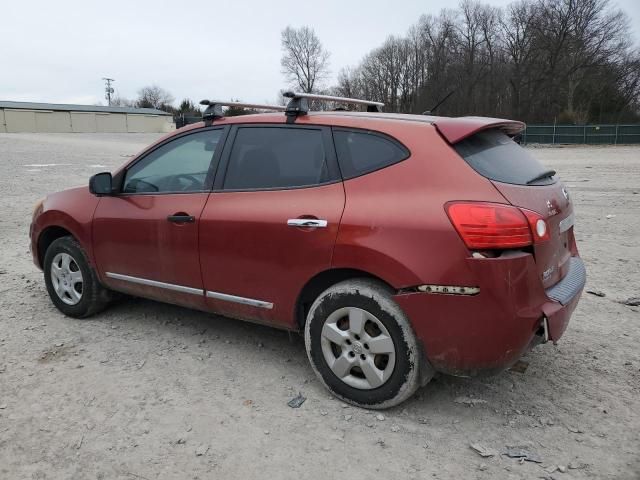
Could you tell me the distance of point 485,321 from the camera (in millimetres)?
2660

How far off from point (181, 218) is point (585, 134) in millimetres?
46556

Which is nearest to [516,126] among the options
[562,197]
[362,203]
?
[562,197]

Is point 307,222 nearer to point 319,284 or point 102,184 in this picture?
point 319,284

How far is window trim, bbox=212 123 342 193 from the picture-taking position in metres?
3.14

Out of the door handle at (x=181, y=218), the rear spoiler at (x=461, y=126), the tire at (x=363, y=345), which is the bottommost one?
the tire at (x=363, y=345)

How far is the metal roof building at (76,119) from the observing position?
65375 millimetres

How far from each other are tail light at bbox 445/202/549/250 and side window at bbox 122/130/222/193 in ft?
6.06

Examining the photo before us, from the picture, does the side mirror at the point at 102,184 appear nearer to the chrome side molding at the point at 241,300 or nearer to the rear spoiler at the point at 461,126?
the chrome side molding at the point at 241,300

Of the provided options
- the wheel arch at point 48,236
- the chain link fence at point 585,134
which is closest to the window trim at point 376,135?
the wheel arch at point 48,236

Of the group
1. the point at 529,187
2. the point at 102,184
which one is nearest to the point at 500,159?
the point at 529,187

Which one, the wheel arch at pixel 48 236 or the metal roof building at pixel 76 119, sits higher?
the metal roof building at pixel 76 119

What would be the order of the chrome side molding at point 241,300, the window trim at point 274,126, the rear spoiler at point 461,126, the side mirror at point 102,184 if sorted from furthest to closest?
the side mirror at point 102,184
the chrome side molding at point 241,300
the window trim at point 274,126
the rear spoiler at point 461,126

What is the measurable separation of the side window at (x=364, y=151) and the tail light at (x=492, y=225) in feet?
1.65

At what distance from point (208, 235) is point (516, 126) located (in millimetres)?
2140
